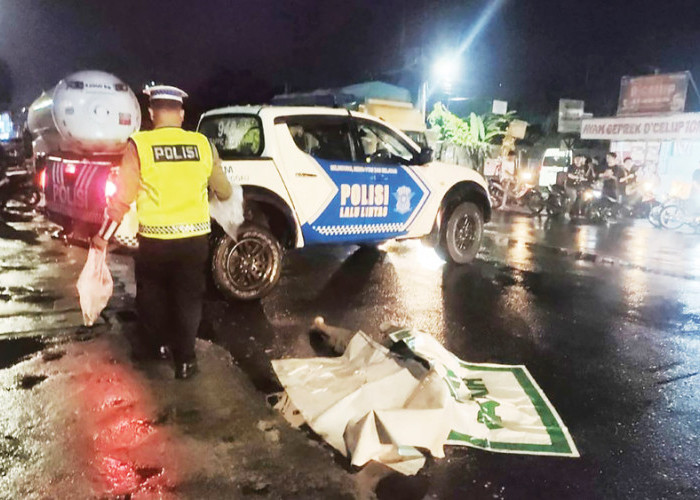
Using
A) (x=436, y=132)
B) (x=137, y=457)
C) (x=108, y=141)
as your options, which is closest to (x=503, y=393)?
(x=137, y=457)

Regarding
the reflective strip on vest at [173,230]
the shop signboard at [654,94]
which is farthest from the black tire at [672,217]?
the reflective strip on vest at [173,230]

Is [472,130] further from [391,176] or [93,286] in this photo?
[93,286]

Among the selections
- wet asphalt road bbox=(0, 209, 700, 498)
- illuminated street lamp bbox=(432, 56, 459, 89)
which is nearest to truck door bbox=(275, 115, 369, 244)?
wet asphalt road bbox=(0, 209, 700, 498)

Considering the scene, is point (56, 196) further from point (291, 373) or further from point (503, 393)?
point (503, 393)

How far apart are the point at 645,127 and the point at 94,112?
13491 millimetres

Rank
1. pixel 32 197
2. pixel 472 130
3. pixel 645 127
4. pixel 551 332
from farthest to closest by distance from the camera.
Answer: pixel 472 130, pixel 645 127, pixel 32 197, pixel 551 332

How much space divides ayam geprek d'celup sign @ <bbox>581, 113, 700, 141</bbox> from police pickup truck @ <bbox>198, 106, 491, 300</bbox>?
33.7ft

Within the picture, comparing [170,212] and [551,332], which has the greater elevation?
[170,212]

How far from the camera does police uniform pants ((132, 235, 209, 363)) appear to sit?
3.96 meters

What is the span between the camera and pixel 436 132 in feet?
67.3

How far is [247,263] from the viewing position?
6293 millimetres

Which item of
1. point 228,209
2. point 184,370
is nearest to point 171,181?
point 228,209

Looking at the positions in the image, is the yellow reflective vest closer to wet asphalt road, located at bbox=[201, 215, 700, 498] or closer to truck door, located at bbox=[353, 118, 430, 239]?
wet asphalt road, located at bbox=[201, 215, 700, 498]

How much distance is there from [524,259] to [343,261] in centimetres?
266
